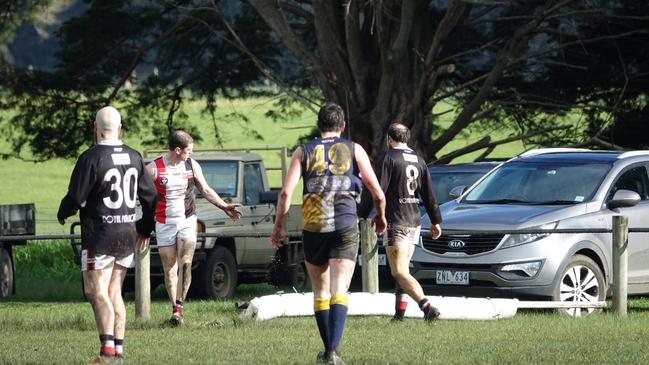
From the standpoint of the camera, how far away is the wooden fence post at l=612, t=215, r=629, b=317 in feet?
41.7

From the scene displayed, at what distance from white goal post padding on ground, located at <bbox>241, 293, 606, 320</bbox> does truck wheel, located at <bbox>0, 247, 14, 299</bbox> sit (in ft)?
23.3

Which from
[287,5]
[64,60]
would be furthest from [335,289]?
[64,60]

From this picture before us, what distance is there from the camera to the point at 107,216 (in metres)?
9.05

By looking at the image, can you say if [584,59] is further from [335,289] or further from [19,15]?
[335,289]

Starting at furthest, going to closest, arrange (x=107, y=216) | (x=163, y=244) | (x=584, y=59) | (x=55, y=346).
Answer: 1. (x=584, y=59)
2. (x=163, y=244)
3. (x=55, y=346)
4. (x=107, y=216)

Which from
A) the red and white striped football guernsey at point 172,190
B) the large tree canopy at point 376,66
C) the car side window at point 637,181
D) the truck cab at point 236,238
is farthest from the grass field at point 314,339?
the large tree canopy at point 376,66

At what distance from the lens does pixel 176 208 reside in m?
12.7

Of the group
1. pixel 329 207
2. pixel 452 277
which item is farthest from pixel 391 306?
pixel 329 207

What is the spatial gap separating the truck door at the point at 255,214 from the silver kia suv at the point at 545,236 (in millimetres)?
4322

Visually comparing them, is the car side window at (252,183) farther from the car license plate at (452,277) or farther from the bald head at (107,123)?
the bald head at (107,123)

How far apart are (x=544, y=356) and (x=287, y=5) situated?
16.5 m

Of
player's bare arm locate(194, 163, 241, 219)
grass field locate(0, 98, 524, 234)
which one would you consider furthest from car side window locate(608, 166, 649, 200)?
grass field locate(0, 98, 524, 234)

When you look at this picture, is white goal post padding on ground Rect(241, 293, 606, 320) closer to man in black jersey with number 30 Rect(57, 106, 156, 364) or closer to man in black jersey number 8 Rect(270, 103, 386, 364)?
man in black jersey number 8 Rect(270, 103, 386, 364)

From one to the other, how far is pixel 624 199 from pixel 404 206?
265 cm
